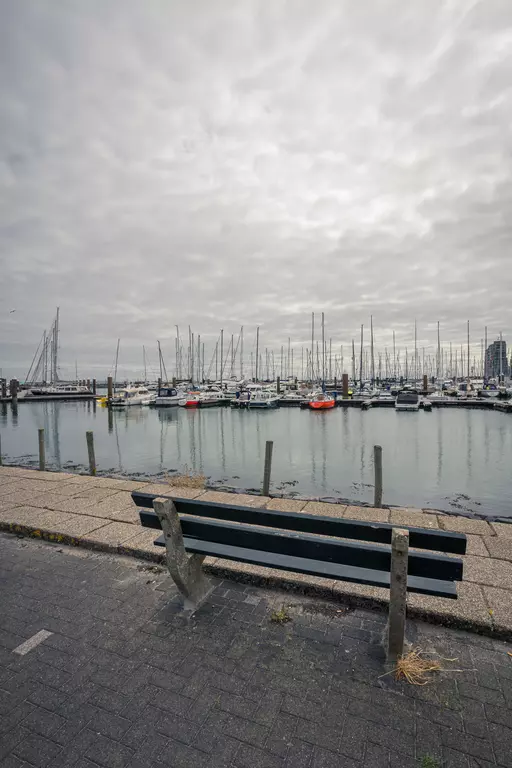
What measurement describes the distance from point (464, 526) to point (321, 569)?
166 inches

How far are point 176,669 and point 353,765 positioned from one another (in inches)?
53.8

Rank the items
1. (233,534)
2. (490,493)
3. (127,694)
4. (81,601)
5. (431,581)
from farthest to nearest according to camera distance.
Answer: (490,493)
(81,601)
(233,534)
(431,581)
(127,694)

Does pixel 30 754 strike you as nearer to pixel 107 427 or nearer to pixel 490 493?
pixel 490 493

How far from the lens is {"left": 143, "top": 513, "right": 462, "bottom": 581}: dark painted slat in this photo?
2871 millimetres

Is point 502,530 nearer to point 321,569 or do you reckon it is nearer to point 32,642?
point 321,569

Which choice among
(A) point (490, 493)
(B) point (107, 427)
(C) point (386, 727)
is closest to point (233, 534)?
(C) point (386, 727)

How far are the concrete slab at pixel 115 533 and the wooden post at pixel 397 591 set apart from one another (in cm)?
351

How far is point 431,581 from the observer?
3166 mm

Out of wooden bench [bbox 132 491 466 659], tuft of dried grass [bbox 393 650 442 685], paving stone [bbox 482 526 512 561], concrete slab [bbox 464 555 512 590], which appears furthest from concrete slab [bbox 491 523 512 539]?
tuft of dried grass [bbox 393 650 442 685]

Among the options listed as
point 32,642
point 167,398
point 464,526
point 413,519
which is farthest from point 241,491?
point 167,398

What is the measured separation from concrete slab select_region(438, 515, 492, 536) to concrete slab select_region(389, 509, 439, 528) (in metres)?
0.14

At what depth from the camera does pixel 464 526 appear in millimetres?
6363

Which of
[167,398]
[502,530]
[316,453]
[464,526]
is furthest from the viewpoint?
[167,398]

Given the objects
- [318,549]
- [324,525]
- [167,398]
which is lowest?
[167,398]
